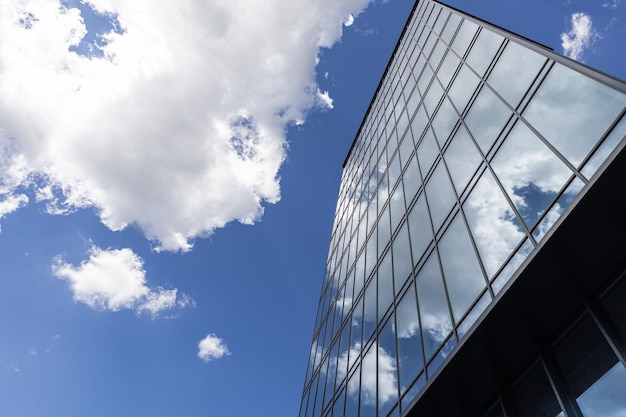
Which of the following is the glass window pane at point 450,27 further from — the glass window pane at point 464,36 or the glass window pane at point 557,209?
the glass window pane at point 557,209

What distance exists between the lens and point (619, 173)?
7102mm

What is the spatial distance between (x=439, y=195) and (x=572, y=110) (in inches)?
205

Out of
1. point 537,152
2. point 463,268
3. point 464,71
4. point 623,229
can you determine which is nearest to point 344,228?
point 464,71

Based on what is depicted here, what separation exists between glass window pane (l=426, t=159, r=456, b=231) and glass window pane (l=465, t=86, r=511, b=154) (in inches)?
63.2

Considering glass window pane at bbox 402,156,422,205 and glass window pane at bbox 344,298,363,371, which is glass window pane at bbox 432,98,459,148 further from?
glass window pane at bbox 344,298,363,371

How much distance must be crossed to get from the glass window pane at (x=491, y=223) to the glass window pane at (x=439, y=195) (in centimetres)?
111

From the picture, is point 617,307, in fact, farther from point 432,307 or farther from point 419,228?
point 419,228

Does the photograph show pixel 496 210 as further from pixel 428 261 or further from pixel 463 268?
pixel 428 261

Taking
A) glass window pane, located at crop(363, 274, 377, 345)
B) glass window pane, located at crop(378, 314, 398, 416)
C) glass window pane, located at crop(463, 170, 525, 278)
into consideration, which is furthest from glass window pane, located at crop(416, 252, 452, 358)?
glass window pane, located at crop(363, 274, 377, 345)

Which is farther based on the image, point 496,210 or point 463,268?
point 463,268

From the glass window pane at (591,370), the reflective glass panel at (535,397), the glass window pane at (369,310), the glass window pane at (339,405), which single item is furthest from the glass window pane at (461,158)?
the glass window pane at (339,405)

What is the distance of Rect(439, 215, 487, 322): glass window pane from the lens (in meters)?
10.3

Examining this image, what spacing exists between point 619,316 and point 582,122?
361cm

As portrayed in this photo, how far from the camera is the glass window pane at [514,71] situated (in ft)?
36.1
